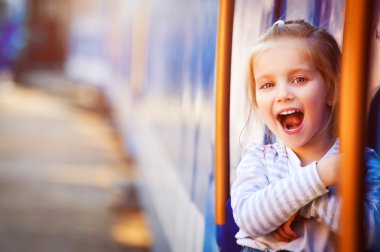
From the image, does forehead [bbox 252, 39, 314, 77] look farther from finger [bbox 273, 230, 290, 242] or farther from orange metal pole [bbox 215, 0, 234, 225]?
finger [bbox 273, 230, 290, 242]

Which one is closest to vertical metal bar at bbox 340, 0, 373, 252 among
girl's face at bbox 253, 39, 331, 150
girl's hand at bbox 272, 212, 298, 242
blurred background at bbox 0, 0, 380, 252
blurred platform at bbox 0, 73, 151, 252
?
blurred background at bbox 0, 0, 380, 252

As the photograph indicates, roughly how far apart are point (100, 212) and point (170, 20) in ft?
6.54

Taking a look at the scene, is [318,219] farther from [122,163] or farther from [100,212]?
[122,163]

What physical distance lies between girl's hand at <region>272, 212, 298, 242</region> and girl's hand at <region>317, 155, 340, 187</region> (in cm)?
14

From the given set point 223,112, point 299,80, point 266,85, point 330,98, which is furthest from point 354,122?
point 223,112

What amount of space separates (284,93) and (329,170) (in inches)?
8.7

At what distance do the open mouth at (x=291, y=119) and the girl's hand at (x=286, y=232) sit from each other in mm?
191

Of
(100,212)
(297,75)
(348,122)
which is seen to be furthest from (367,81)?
(100,212)

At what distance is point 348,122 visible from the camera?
1187 millimetres

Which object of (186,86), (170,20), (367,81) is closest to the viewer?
(367,81)

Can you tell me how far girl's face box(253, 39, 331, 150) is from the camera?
1.34 meters

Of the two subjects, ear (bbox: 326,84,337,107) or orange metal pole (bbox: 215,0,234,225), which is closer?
ear (bbox: 326,84,337,107)

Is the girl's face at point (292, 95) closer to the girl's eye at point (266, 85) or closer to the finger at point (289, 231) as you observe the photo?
the girl's eye at point (266, 85)

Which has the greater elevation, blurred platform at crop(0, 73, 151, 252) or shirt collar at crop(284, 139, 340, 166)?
shirt collar at crop(284, 139, 340, 166)
